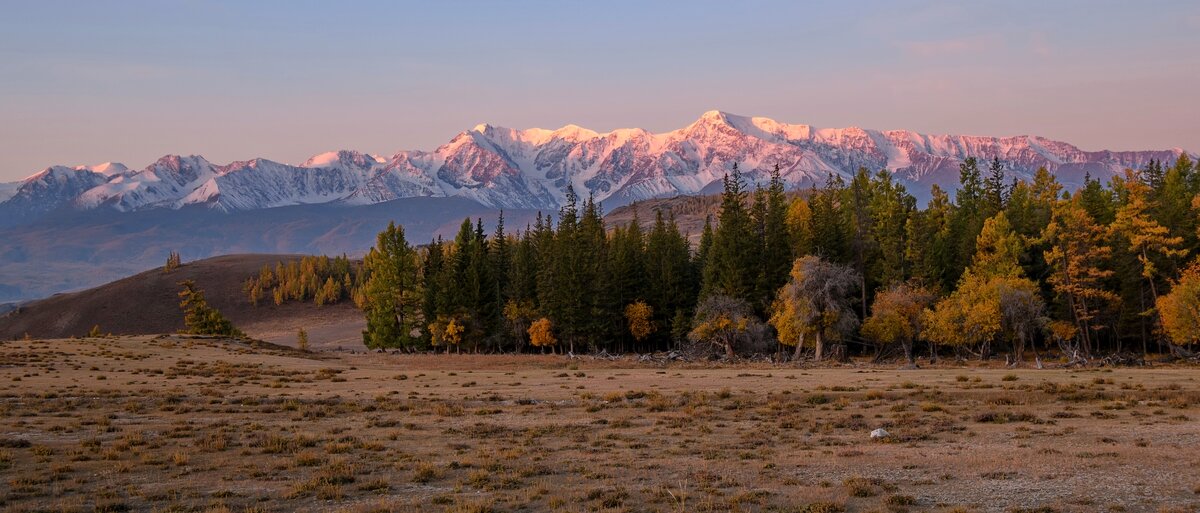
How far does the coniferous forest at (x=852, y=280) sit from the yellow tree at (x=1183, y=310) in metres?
0.14

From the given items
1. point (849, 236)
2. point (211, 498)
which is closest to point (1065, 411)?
point (211, 498)

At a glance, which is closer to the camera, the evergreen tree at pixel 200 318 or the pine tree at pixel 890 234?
the pine tree at pixel 890 234

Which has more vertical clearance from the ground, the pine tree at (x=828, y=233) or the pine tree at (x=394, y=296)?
the pine tree at (x=828, y=233)

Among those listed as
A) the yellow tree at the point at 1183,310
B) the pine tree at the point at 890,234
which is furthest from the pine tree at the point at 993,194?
the yellow tree at the point at 1183,310

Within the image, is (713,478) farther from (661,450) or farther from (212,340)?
(212,340)

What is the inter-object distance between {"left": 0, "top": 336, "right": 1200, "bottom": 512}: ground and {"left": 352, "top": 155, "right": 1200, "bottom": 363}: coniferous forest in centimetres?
2284

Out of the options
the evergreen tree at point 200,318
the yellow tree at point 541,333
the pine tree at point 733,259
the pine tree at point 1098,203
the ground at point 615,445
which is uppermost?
the pine tree at point 1098,203

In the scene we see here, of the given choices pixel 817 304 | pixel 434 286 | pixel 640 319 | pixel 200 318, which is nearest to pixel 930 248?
pixel 817 304

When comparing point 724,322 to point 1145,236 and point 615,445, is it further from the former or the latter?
point 615,445

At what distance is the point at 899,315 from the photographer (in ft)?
226

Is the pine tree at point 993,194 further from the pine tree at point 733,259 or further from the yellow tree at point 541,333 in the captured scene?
the yellow tree at point 541,333

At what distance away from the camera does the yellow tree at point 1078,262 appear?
66.2 m

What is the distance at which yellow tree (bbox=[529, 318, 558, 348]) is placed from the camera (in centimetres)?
8906

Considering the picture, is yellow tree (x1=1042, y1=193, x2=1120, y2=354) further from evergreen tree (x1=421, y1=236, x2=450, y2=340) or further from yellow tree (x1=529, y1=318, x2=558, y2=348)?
evergreen tree (x1=421, y1=236, x2=450, y2=340)
